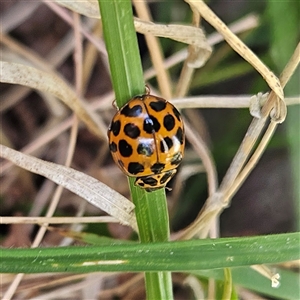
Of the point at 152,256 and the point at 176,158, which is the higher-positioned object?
the point at 176,158

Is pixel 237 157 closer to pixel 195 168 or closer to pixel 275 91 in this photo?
pixel 275 91

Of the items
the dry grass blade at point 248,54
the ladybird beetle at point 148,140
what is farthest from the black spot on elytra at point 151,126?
the dry grass blade at point 248,54

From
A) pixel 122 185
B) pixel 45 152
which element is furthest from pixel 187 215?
pixel 45 152

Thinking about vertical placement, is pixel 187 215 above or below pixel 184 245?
above

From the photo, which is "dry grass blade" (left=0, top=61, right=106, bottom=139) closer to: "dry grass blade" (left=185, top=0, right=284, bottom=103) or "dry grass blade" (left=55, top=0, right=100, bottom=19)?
"dry grass blade" (left=55, top=0, right=100, bottom=19)

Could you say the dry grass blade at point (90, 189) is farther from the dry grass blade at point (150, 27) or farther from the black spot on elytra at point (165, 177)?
the dry grass blade at point (150, 27)

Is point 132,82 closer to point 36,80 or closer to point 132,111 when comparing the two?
point 132,111

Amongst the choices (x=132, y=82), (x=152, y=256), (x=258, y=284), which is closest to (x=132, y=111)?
(x=132, y=82)
